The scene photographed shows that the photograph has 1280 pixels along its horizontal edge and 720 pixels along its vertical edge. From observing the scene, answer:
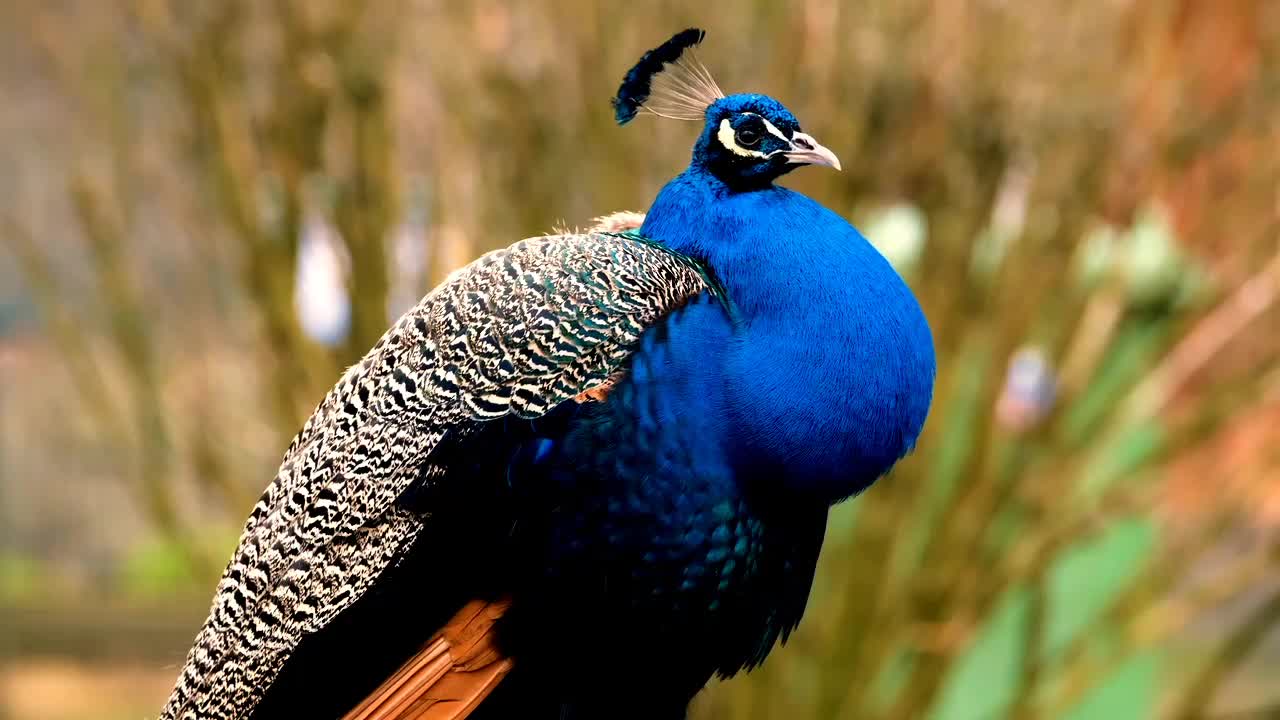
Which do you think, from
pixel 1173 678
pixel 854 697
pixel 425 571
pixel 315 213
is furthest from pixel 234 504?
pixel 1173 678

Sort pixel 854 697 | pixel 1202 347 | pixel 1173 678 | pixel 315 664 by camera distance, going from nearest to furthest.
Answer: pixel 315 664
pixel 854 697
pixel 1202 347
pixel 1173 678

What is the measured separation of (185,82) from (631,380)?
1815 mm

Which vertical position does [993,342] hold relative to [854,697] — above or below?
above

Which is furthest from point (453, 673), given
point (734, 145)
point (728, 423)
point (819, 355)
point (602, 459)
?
point (734, 145)

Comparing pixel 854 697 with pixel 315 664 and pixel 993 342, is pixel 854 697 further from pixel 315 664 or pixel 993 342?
pixel 315 664

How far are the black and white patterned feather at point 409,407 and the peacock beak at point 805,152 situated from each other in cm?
15

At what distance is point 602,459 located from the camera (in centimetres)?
148

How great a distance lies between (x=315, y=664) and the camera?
1.58 meters

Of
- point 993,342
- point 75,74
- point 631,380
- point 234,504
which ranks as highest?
point 75,74

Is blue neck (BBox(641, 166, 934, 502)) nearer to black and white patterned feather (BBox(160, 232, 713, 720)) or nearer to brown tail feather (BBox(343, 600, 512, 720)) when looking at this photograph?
black and white patterned feather (BBox(160, 232, 713, 720))

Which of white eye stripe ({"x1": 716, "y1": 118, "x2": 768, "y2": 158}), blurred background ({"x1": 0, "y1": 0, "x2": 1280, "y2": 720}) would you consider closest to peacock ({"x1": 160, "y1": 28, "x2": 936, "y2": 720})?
white eye stripe ({"x1": 716, "y1": 118, "x2": 768, "y2": 158})

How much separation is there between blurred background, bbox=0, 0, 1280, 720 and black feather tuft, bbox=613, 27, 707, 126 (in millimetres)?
1101

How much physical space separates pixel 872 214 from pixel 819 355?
1.91m

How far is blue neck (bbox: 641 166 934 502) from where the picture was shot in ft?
4.75
